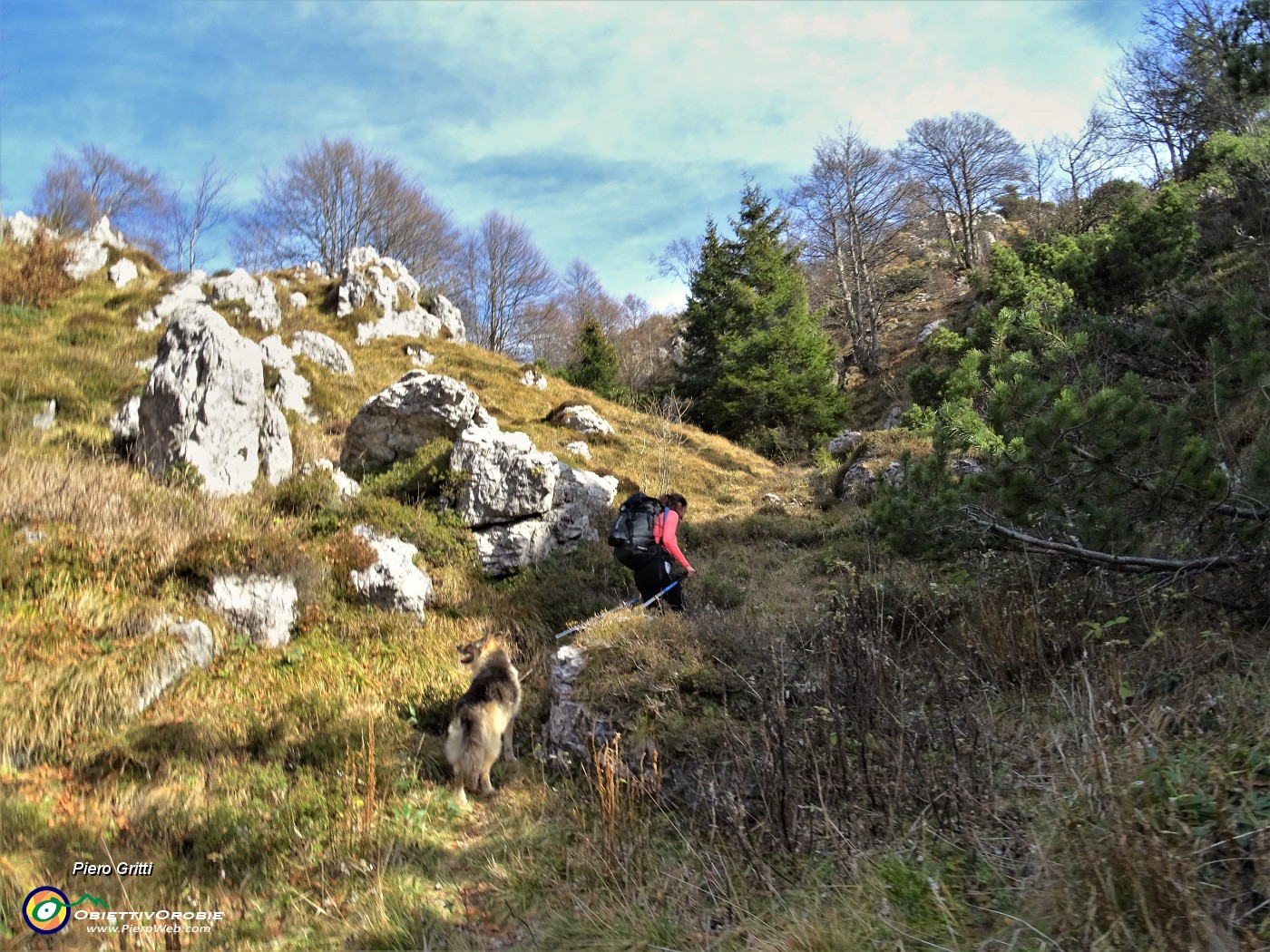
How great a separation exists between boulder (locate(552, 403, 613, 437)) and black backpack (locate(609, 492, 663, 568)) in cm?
785

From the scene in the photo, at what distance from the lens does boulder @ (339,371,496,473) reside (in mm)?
9859

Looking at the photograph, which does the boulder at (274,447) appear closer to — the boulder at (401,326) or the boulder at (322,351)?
the boulder at (322,351)

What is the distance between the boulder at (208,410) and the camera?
24.8 ft

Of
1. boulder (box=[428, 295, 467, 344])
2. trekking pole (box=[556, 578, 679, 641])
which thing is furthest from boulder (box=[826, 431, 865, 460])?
boulder (box=[428, 295, 467, 344])

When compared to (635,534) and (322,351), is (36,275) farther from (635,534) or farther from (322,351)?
(635,534)

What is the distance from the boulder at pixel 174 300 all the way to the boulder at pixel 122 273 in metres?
1.12

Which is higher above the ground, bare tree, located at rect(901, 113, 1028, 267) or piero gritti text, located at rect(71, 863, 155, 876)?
bare tree, located at rect(901, 113, 1028, 267)

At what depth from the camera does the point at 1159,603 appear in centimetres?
426

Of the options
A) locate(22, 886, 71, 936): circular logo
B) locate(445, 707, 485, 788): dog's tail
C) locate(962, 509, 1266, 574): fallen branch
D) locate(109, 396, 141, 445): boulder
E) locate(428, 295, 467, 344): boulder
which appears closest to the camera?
locate(22, 886, 71, 936): circular logo

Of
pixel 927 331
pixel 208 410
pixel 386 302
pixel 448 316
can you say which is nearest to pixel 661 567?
pixel 208 410

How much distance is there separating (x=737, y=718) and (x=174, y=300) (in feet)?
57.3

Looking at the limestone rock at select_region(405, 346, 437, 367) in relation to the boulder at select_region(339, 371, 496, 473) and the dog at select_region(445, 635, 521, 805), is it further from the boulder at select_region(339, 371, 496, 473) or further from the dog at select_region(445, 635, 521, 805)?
the dog at select_region(445, 635, 521, 805)

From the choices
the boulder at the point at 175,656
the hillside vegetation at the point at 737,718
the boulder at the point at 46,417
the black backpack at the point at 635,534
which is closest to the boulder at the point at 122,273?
the boulder at the point at 46,417

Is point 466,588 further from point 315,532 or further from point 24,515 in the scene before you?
point 24,515
